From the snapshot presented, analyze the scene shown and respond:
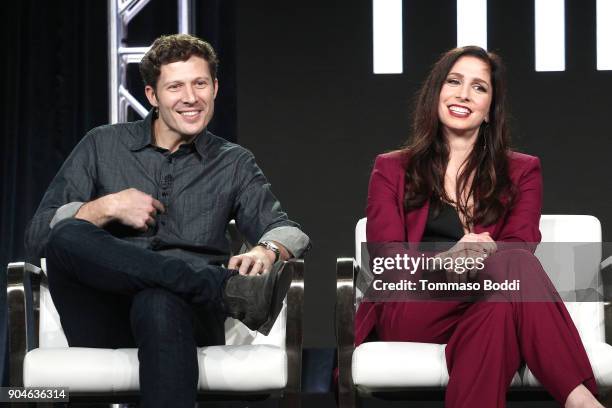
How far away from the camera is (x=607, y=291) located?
306cm

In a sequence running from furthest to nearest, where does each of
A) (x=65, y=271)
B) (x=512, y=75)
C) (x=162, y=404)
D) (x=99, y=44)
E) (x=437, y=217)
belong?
1. (x=99, y=44)
2. (x=512, y=75)
3. (x=437, y=217)
4. (x=65, y=271)
5. (x=162, y=404)

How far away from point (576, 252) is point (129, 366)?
5.02 feet

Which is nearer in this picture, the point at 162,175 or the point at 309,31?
the point at 162,175

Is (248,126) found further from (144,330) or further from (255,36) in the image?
(144,330)

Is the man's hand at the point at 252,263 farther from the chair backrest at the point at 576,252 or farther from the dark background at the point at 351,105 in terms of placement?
the dark background at the point at 351,105

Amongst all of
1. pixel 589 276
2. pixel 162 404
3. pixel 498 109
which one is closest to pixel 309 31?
pixel 498 109

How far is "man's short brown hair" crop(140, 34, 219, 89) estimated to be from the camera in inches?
121

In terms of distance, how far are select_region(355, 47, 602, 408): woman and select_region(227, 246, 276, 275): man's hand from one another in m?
0.40

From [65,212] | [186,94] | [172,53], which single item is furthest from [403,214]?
[65,212]

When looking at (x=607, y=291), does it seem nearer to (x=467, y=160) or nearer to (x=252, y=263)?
(x=467, y=160)

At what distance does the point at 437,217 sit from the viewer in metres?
3.04

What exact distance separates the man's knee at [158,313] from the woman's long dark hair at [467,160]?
2.80 ft

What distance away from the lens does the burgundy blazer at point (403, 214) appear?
297cm

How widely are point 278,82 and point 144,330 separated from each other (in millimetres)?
1869
